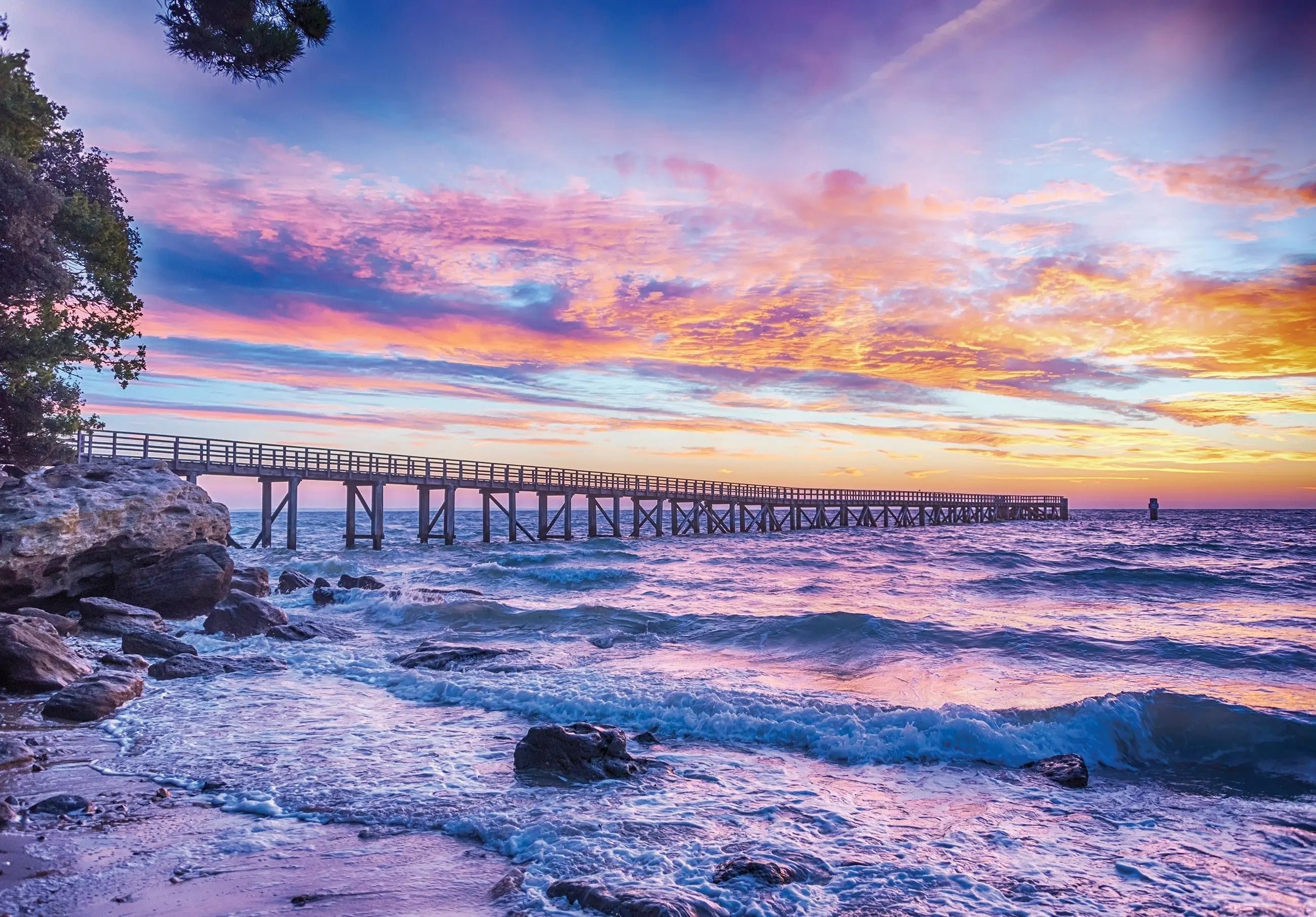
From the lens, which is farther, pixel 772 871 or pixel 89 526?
pixel 89 526

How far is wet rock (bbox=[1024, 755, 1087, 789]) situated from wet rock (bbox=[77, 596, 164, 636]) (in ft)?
47.6

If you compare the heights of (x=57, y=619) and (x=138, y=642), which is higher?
(x=57, y=619)

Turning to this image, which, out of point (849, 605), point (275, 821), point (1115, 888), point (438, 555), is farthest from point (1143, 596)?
point (438, 555)

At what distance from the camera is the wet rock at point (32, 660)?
1016cm

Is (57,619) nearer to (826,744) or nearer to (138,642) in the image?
(138,642)

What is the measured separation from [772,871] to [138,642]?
1222cm

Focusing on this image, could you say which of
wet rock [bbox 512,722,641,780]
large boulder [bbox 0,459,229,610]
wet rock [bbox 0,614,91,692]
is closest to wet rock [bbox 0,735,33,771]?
wet rock [bbox 0,614,91,692]

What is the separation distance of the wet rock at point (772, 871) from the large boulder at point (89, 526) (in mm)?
14477

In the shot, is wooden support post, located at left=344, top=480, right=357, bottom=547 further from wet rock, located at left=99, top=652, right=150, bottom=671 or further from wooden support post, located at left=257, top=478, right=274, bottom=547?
Answer: wet rock, located at left=99, top=652, right=150, bottom=671

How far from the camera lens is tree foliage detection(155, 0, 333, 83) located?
1043 centimetres

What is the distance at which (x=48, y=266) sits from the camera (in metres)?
17.6

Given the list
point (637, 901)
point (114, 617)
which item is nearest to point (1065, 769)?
point (637, 901)

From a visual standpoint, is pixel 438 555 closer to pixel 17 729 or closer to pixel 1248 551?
pixel 17 729

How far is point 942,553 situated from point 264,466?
3124cm
